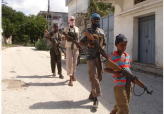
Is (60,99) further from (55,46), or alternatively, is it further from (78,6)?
(78,6)

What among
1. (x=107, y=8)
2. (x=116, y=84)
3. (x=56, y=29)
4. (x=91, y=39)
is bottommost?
(x=116, y=84)

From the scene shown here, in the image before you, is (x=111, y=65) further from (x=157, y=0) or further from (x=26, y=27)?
(x=26, y=27)

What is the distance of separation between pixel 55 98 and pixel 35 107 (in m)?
0.61

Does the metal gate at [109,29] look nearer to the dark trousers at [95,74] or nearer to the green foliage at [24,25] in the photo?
the dark trousers at [95,74]

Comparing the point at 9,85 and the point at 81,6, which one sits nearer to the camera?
the point at 9,85

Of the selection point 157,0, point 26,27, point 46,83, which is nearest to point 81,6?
point 157,0

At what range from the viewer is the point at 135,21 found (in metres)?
A: 7.99

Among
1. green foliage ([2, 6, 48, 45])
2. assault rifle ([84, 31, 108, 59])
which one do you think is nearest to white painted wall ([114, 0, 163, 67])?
assault rifle ([84, 31, 108, 59])

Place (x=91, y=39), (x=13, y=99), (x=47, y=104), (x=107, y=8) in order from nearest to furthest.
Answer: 1. (x=91, y=39)
2. (x=47, y=104)
3. (x=13, y=99)
4. (x=107, y=8)

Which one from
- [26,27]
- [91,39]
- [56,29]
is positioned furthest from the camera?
[26,27]

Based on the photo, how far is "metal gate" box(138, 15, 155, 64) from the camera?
23.9 feet

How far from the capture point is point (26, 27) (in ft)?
148

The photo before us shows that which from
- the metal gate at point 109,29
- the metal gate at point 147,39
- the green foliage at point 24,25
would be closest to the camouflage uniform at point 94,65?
the metal gate at point 147,39

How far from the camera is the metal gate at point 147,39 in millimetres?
7273
